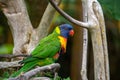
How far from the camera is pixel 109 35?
3709 millimetres

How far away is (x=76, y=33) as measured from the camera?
300 cm

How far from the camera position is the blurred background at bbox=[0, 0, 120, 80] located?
80.2 inches

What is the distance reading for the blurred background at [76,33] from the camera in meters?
2.04

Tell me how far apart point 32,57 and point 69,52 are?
1.94 metres

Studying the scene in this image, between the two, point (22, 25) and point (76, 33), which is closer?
point (22, 25)

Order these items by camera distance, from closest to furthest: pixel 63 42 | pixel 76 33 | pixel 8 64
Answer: pixel 8 64
pixel 63 42
pixel 76 33

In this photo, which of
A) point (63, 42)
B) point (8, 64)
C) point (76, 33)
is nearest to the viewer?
point (8, 64)

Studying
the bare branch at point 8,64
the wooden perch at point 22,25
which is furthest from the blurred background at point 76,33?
the bare branch at point 8,64

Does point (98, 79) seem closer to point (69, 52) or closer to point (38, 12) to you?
point (38, 12)

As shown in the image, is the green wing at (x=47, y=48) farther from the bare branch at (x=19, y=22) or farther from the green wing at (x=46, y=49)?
the bare branch at (x=19, y=22)

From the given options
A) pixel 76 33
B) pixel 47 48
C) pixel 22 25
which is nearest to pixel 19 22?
pixel 22 25

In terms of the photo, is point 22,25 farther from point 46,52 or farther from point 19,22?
point 46,52

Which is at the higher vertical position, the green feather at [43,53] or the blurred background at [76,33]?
the green feather at [43,53]

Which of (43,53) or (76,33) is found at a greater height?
(43,53)
